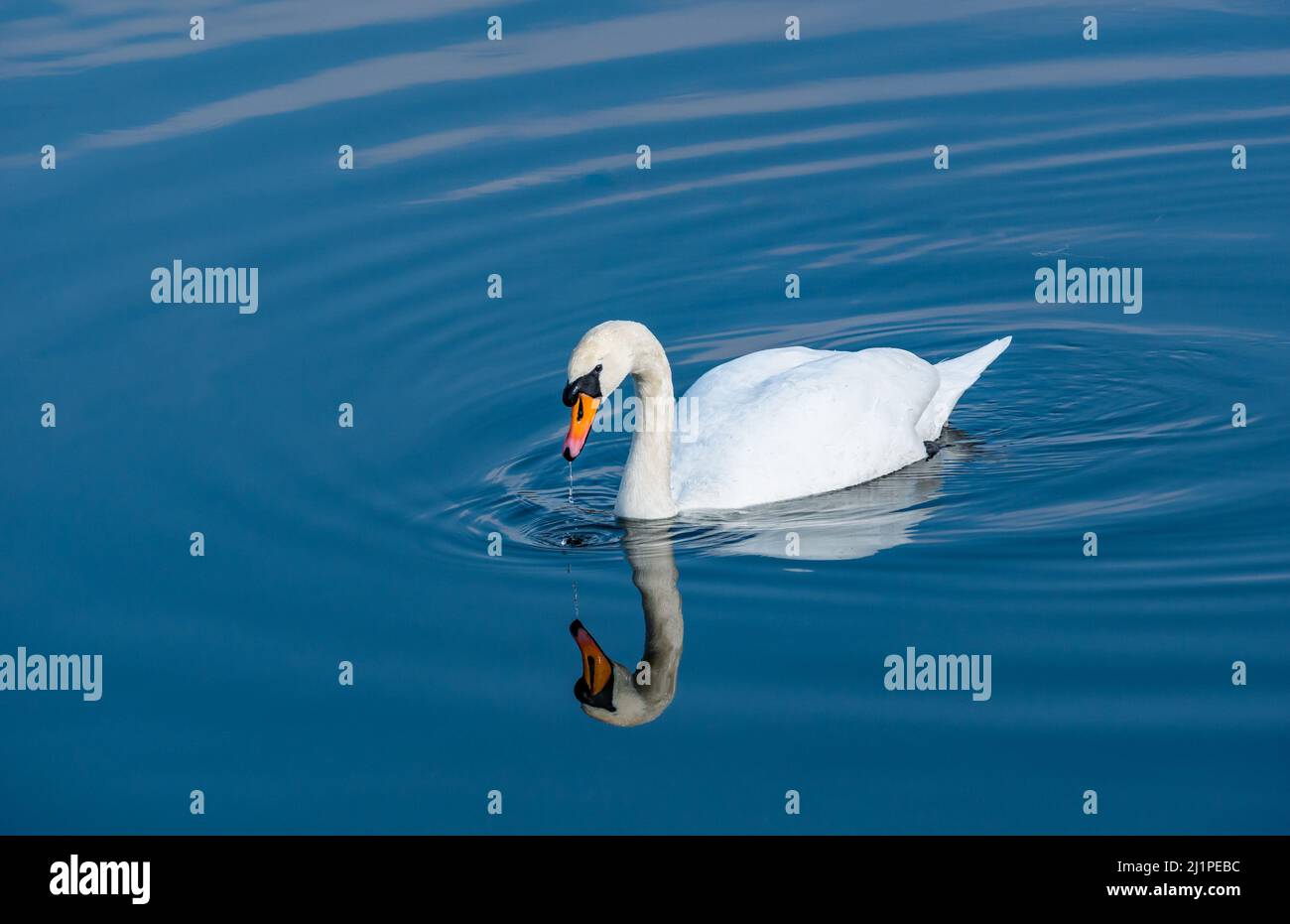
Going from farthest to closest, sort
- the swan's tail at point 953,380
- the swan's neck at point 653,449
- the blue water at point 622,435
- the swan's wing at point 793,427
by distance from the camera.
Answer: the swan's tail at point 953,380, the swan's wing at point 793,427, the swan's neck at point 653,449, the blue water at point 622,435

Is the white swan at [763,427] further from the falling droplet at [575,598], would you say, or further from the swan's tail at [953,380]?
the falling droplet at [575,598]

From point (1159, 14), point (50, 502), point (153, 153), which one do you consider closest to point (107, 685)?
point (50, 502)

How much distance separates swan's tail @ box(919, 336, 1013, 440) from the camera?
14.3m

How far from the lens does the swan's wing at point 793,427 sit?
13.0 meters

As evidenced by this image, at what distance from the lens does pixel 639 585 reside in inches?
471

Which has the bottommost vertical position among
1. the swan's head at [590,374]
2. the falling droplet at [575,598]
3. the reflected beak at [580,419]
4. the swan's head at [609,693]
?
the swan's head at [609,693]

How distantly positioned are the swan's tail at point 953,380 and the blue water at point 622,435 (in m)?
0.38

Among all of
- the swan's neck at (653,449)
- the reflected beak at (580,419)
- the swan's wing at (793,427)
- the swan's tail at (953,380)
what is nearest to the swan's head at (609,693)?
the reflected beak at (580,419)

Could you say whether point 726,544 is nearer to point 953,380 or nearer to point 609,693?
point 609,693

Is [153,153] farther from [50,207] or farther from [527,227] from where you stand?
[527,227]

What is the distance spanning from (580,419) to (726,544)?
145 cm

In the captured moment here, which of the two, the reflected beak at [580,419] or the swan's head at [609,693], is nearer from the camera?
the swan's head at [609,693]

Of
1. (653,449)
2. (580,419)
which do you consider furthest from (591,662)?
(653,449)

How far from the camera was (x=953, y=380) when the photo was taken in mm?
14523
